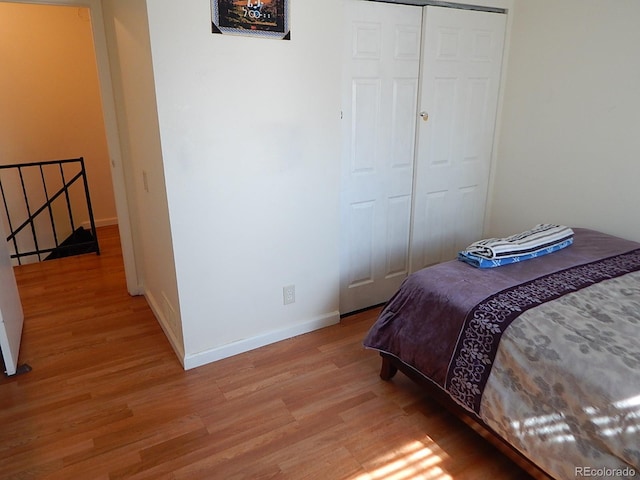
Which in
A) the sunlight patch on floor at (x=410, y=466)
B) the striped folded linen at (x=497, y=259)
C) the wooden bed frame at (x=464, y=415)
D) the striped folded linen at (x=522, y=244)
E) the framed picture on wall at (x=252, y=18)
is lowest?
the sunlight patch on floor at (x=410, y=466)

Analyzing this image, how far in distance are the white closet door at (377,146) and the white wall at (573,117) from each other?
0.84m

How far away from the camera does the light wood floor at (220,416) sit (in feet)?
5.88

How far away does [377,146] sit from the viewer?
2.75 metres

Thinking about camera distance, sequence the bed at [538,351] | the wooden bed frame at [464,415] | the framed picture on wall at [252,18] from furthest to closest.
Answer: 1. the framed picture on wall at [252,18]
2. the wooden bed frame at [464,415]
3. the bed at [538,351]

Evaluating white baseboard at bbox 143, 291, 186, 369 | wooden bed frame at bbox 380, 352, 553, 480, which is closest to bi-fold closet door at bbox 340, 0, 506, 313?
wooden bed frame at bbox 380, 352, 553, 480

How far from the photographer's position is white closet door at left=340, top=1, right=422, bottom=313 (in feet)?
8.34

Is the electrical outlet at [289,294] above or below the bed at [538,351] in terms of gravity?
below

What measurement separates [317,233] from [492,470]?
1.47 m

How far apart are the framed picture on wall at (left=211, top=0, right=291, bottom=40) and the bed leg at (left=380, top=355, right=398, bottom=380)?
1731 mm

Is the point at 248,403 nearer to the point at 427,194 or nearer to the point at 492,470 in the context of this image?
the point at 492,470

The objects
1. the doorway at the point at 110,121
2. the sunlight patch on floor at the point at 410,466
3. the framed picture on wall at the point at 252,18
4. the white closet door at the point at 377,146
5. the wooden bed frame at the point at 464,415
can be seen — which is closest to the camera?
the wooden bed frame at the point at 464,415

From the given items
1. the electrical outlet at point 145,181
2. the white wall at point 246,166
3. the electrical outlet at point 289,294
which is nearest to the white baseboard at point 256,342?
the white wall at point 246,166

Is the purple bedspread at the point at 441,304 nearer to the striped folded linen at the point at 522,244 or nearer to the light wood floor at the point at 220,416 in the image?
the striped folded linen at the point at 522,244

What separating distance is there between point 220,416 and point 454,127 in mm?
2316
